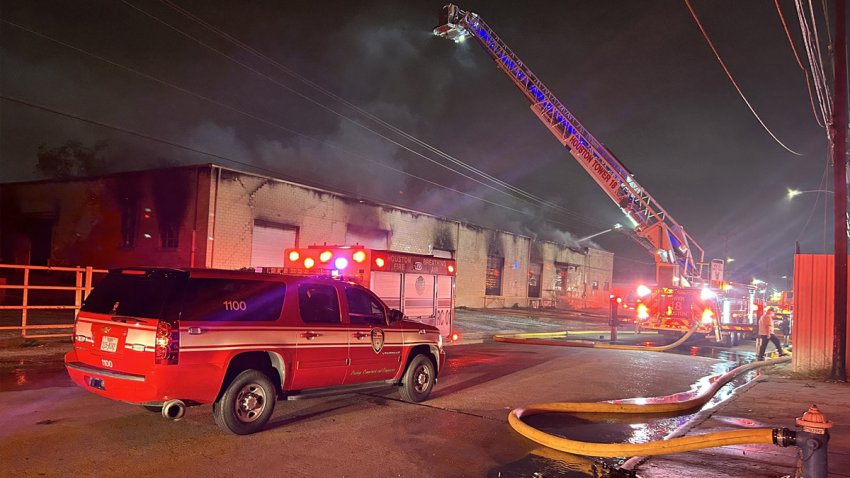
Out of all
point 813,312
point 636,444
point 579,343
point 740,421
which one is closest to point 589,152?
point 579,343

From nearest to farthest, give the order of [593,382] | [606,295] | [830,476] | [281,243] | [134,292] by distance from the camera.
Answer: [830,476]
[134,292]
[593,382]
[281,243]
[606,295]

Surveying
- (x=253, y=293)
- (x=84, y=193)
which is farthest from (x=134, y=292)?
(x=84, y=193)

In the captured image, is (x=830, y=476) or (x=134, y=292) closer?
(x=830, y=476)

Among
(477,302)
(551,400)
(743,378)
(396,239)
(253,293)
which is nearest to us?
(253,293)

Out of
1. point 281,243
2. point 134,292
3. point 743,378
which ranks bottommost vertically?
point 743,378

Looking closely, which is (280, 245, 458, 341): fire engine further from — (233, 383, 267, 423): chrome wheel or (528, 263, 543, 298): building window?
(528, 263, 543, 298): building window

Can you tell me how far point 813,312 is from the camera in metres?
11.9

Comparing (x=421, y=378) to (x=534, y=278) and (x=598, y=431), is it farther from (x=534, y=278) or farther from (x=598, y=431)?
(x=534, y=278)

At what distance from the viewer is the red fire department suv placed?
5.33m

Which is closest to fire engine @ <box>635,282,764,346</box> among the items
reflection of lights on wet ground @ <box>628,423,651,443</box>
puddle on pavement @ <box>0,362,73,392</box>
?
reflection of lights on wet ground @ <box>628,423,651,443</box>

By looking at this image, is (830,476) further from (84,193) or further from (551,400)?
(84,193)

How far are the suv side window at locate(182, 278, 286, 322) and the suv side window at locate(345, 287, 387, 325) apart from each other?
3.71 feet

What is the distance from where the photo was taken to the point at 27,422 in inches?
238

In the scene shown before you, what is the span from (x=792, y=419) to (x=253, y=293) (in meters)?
7.07
